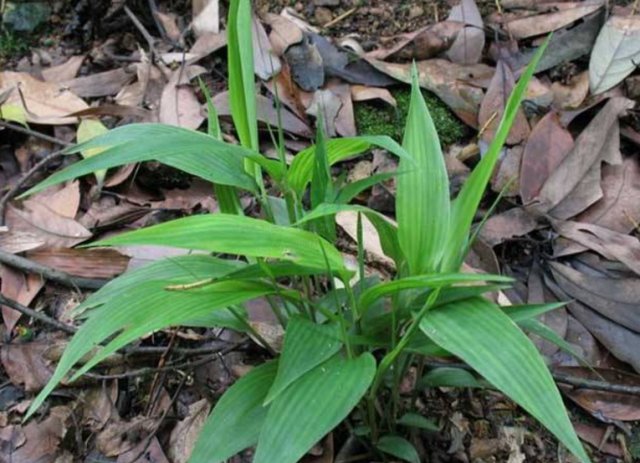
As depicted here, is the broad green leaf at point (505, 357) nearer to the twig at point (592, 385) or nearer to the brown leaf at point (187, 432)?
Result: the twig at point (592, 385)

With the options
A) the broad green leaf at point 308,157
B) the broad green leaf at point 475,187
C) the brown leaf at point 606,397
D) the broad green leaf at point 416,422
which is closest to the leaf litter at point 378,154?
the brown leaf at point 606,397

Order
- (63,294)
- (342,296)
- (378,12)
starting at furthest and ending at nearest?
(378,12) < (63,294) < (342,296)

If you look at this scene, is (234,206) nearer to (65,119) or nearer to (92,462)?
(92,462)

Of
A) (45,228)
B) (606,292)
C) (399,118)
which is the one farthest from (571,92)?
(45,228)

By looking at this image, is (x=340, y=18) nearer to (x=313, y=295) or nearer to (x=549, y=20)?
(x=549, y=20)

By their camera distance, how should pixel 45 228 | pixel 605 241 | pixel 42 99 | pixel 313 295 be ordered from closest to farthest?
pixel 313 295
pixel 605 241
pixel 45 228
pixel 42 99

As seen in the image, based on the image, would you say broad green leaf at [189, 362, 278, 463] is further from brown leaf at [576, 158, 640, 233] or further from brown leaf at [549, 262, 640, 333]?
brown leaf at [576, 158, 640, 233]

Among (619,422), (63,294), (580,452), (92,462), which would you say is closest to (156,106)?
(63,294)

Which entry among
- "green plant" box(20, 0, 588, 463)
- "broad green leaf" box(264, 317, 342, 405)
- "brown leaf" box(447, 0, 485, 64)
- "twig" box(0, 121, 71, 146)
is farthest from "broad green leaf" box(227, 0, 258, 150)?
"brown leaf" box(447, 0, 485, 64)
